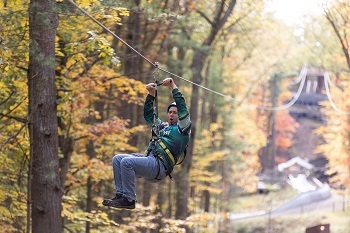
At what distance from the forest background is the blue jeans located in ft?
6.77

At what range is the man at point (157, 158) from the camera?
7.73 metres

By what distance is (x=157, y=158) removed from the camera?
7879 mm

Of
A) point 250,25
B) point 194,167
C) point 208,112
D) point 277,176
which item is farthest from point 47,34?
point 277,176

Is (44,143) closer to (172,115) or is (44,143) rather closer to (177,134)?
(172,115)

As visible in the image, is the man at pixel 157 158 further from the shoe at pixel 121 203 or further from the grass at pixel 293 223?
the grass at pixel 293 223

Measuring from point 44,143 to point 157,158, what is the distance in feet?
8.47

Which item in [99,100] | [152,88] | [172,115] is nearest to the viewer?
[172,115]

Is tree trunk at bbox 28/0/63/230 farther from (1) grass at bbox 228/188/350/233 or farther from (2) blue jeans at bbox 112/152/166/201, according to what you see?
(1) grass at bbox 228/188/350/233

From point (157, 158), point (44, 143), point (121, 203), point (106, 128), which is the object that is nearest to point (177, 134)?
point (157, 158)

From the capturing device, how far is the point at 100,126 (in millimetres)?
13812

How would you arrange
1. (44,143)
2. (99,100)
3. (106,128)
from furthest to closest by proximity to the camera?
1. (99,100)
2. (106,128)
3. (44,143)

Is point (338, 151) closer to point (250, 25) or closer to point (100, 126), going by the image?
point (250, 25)

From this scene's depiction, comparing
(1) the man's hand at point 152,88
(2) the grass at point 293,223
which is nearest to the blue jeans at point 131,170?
(1) the man's hand at point 152,88

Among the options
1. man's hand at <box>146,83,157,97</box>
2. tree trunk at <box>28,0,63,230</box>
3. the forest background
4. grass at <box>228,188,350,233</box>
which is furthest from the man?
grass at <box>228,188,350,233</box>
